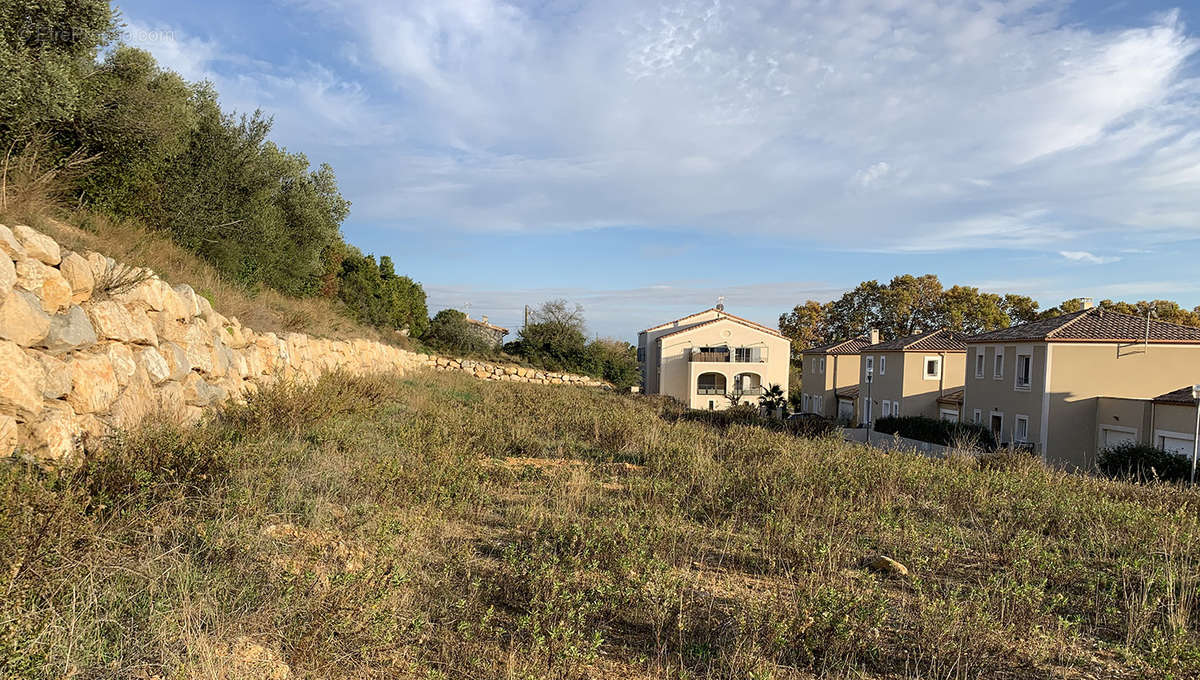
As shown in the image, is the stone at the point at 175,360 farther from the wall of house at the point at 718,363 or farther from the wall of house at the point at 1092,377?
the wall of house at the point at 718,363

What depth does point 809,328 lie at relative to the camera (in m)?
50.7

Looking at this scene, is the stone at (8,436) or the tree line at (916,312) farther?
the tree line at (916,312)

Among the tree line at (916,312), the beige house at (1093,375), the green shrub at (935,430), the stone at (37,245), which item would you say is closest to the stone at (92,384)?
the stone at (37,245)

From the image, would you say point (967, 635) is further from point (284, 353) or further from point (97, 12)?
point (97, 12)

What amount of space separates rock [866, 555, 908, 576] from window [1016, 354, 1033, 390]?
21.9m

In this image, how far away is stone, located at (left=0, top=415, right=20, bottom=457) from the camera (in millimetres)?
3893

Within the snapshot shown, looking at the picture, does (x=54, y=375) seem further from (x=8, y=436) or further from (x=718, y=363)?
(x=718, y=363)

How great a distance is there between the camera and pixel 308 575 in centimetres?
311

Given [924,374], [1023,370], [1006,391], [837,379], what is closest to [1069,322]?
[1023,370]

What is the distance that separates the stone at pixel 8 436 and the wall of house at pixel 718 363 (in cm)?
3687

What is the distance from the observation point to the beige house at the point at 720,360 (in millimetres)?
39719

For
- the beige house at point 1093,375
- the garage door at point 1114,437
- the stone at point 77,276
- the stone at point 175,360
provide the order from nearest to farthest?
the stone at point 77,276
the stone at point 175,360
the garage door at point 1114,437
the beige house at point 1093,375

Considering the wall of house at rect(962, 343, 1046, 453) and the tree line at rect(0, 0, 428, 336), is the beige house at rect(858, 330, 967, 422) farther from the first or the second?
the tree line at rect(0, 0, 428, 336)

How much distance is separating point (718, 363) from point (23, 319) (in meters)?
37.2
